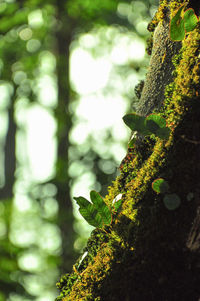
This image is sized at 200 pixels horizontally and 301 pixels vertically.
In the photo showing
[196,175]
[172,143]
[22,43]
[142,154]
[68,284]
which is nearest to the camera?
[196,175]

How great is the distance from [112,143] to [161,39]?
1394 centimetres

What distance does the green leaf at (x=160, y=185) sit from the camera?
107cm

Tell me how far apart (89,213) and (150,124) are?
0.40 metres

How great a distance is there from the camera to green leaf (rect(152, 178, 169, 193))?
3.50ft

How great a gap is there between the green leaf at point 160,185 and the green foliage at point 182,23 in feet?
1.78

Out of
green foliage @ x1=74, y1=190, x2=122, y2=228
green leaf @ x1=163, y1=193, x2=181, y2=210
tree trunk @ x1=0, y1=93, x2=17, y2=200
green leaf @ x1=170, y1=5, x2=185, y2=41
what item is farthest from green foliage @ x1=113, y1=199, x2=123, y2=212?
tree trunk @ x1=0, y1=93, x2=17, y2=200

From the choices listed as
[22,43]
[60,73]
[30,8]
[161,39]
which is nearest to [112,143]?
[60,73]

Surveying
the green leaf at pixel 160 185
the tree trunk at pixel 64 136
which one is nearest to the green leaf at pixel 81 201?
the green leaf at pixel 160 185

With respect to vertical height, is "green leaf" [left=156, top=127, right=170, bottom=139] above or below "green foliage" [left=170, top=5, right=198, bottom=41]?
below

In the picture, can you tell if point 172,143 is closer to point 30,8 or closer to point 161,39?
point 161,39

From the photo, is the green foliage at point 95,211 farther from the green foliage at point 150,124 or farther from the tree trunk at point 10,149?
the tree trunk at point 10,149

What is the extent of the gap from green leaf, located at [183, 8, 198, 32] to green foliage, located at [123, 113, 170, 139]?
33cm

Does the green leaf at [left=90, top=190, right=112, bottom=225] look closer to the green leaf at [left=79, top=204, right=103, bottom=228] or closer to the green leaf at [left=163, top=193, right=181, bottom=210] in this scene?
the green leaf at [left=79, top=204, right=103, bottom=228]

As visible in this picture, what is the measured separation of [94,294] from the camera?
47.4 inches
